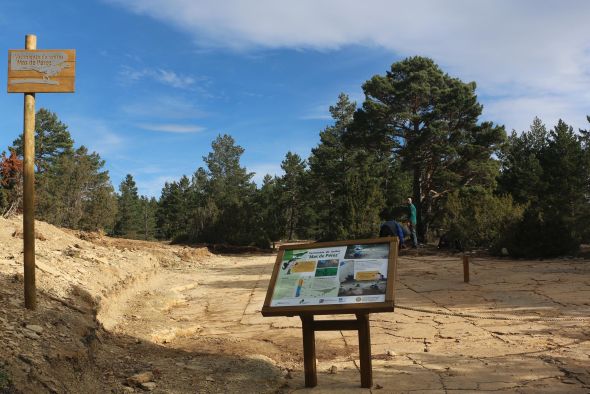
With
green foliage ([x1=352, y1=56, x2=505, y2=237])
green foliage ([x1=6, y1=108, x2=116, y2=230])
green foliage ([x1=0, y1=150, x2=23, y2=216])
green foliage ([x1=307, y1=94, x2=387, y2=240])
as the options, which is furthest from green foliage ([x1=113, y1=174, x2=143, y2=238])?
green foliage ([x1=352, y1=56, x2=505, y2=237])

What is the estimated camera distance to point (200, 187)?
61.2 m

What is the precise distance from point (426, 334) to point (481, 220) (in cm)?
1222

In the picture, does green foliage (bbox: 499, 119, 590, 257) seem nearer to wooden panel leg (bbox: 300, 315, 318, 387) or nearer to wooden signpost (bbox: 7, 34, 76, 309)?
wooden panel leg (bbox: 300, 315, 318, 387)

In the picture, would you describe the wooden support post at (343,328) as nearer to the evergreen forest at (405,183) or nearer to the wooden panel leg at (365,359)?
the wooden panel leg at (365,359)

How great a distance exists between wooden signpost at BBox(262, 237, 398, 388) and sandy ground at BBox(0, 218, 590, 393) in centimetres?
42

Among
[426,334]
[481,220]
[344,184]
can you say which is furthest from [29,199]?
[344,184]

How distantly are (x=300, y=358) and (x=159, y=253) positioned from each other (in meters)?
12.7

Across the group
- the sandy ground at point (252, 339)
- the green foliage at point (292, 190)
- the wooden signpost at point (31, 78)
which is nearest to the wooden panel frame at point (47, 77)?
the wooden signpost at point (31, 78)

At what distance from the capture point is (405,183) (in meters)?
40.8

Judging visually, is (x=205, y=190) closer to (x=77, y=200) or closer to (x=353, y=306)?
(x=77, y=200)

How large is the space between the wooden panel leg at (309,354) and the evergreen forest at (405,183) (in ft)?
36.8

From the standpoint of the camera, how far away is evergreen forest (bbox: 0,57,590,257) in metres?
17.1

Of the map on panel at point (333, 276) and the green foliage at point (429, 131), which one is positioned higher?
the green foliage at point (429, 131)

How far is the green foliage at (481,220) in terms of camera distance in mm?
16578
